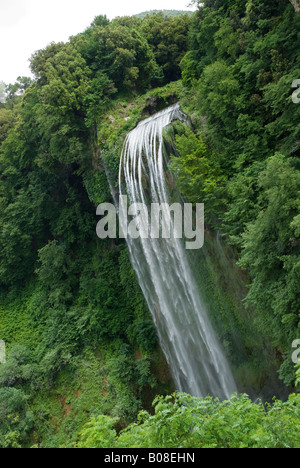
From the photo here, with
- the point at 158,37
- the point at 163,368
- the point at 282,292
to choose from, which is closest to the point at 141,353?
the point at 163,368

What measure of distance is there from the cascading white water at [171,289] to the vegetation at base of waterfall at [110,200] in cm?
73

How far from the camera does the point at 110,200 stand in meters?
14.8

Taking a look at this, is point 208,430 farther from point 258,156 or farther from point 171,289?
point 171,289

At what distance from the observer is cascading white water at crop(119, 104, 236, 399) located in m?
11.0

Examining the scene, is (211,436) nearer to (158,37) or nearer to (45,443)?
(45,443)

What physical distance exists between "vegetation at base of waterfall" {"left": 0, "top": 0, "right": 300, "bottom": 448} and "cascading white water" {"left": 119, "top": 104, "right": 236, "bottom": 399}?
2.38ft

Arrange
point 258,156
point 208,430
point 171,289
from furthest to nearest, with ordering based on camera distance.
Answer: point 171,289, point 258,156, point 208,430

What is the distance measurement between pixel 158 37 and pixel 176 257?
1422cm

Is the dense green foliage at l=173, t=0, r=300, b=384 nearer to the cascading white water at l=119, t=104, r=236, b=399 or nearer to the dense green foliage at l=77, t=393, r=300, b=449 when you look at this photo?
the cascading white water at l=119, t=104, r=236, b=399

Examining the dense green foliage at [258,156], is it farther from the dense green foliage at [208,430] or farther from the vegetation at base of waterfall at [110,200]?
the dense green foliage at [208,430]

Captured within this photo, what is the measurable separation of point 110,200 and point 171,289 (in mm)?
5388

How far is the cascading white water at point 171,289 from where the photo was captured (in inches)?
432

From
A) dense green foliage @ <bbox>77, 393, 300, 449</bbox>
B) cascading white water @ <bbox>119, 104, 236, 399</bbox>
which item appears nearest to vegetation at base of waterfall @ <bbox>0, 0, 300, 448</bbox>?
dense green foliage @ <bbox>77, 393, 300, 449</bbox>

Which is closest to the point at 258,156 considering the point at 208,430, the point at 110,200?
the point at 208,430
